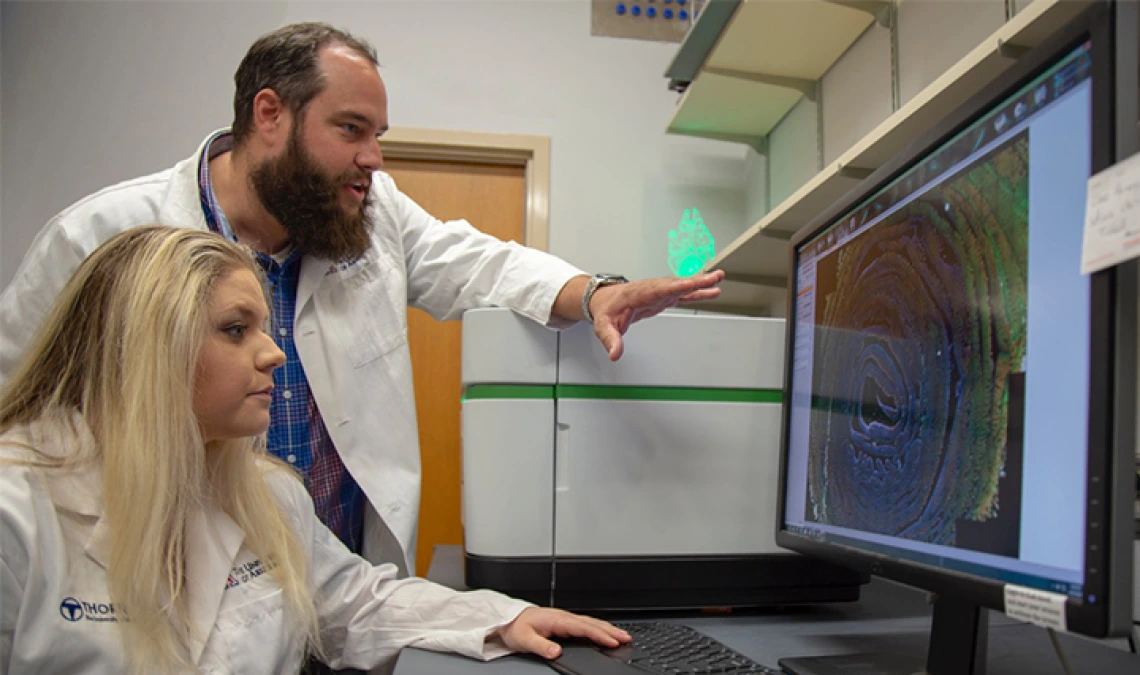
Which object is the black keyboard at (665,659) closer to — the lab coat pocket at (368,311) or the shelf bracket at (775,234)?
the lab coat pocket at (368,311)

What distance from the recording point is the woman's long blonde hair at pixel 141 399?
0.66m

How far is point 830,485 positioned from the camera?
737mm

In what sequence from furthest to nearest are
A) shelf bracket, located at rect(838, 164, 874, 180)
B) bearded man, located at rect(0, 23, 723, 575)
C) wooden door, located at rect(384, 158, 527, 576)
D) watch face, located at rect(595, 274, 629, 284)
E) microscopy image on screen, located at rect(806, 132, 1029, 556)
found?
wooden door, located at rect(384, 158, 527, 576) → shelf bracket, located at rect(838, 164, 874, 180) → bearded man, located at rect(0, 23, 723, 575) → watch face, located at rect(595, 274, 629, 284) → microscopy image on screen, located at rect(806, 132, 1029, 556)

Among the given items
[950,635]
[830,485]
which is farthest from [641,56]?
[950,635]

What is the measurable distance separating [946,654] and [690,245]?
224 cm

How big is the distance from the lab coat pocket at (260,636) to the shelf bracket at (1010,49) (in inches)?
43.2

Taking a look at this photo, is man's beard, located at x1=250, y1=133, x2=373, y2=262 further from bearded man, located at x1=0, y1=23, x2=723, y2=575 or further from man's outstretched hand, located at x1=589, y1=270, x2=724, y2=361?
man's outstretched hand, located at x1=589, y1=270, x2=724, y2=361

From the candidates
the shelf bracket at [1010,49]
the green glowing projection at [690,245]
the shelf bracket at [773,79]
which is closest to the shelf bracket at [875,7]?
the shelf bracket at [773,79]

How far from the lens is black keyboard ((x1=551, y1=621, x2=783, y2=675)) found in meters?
0.63

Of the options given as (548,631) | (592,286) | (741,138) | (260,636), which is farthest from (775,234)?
(260,636)

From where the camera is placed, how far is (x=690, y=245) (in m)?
2.72

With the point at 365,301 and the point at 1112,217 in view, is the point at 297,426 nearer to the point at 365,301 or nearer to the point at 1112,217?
the point at 365,301

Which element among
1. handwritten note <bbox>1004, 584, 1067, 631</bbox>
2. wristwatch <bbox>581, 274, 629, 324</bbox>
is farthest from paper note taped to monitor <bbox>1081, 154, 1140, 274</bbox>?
wristwatch <bbox>581, 274, 629, 324</bbox>

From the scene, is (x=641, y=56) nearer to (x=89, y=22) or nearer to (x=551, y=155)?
(x=551, y=155)
